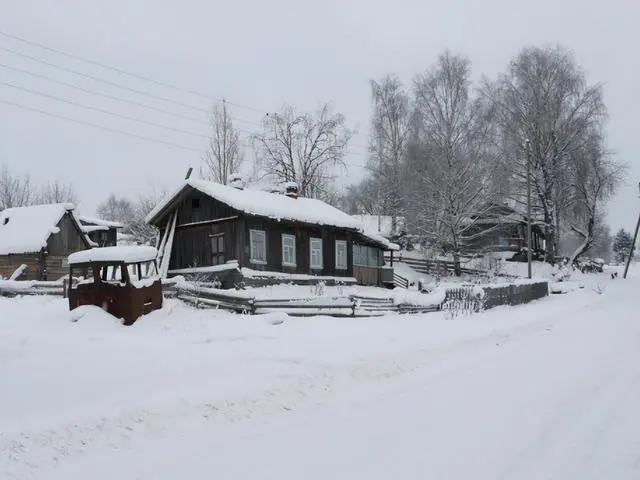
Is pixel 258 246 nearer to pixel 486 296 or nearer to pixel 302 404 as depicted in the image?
pixel 486 296

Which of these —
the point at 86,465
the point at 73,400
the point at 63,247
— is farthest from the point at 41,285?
the point at 86,465

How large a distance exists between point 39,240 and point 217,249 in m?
11.5

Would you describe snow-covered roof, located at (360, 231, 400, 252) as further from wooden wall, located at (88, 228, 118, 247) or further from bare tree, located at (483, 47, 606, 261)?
wooden wall, located at (88, 228, 118, 247)

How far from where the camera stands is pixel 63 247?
108ft

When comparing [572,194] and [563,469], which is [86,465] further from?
[572,194]

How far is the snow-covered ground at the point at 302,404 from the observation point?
5504 mm

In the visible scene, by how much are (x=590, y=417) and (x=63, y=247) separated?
31.8 metres

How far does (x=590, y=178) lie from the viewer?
41.1 meters

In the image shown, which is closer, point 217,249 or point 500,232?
point 217,249

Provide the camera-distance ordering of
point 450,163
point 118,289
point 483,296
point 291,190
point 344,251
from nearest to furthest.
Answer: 1. point 118,289
2. point 483,296
3. point 291,190
4. point 344,251
5. point 450,163

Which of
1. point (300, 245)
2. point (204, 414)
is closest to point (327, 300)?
point (204, 414)

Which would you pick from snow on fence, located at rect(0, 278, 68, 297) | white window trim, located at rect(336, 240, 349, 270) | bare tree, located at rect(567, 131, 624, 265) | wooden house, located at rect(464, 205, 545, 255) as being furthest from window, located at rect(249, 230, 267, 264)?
bare tree, located at rect(567, 131, 624, 265)

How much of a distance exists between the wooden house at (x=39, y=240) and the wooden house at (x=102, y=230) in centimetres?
874

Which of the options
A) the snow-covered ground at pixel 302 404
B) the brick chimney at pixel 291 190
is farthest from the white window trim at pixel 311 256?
the snow-covered ground at pixel 302 404
